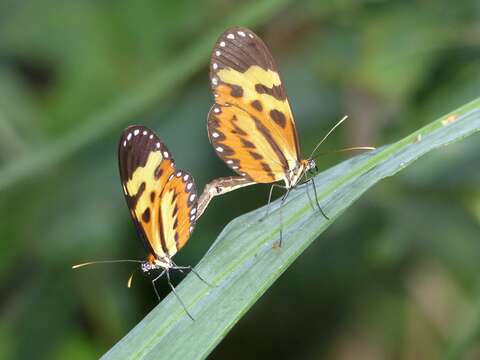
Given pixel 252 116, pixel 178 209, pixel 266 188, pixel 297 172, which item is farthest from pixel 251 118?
pixel 266 188

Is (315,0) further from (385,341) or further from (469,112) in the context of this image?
(469,112)

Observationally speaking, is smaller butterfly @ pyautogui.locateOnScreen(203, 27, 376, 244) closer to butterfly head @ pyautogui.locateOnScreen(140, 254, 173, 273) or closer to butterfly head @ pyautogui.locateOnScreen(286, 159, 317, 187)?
butterfly head @ pyautogui.locateOnScreen(286, 159, 317, 187)

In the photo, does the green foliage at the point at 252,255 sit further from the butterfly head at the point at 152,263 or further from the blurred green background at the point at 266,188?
the blurred green background at the point at 266,188

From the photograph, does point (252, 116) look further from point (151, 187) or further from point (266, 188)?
point (266, 188)

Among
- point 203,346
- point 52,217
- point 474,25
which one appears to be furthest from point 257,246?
point 52,217

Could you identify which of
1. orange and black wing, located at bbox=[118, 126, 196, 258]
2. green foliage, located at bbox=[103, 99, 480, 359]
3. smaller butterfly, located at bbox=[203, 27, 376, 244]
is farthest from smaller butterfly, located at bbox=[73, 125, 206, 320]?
green foliage, located at bbox=[103, 99, 480, 359]

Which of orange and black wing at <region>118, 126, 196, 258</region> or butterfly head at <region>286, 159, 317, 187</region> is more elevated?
orange and black wing at <region>118, 126, 196, 258</region>

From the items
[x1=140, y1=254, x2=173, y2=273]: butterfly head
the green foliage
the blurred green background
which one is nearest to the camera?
the green foliage
